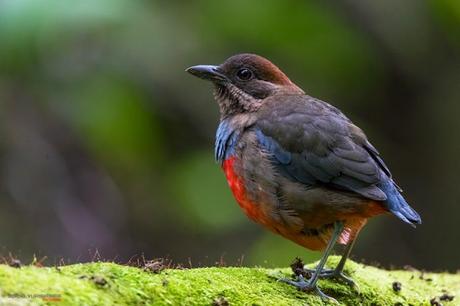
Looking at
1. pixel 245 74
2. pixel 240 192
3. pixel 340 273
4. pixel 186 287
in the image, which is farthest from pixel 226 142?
pixel 186 287

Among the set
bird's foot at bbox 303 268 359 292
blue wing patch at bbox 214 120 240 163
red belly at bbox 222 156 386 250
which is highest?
blue wing patch at bbox 214 120 240 163

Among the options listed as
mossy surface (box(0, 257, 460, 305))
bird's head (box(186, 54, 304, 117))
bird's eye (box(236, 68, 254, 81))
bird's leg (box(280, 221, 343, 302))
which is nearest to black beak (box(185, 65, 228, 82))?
bird's head (box(186, 54, 304, 117))

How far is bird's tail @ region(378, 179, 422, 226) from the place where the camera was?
16.2ft

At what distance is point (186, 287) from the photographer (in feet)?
13.1

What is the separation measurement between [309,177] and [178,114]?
4422mm

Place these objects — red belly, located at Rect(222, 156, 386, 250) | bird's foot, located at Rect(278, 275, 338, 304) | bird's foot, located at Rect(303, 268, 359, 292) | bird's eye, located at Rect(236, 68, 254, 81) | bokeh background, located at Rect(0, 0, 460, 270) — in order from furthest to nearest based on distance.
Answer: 1. bokeh background, located at Rect(0, 0, 460, 270)
2. bird's eye, located at Rect(236, 68, 254, 81)
3. bird's foot, located at Rect(303, 268, 359, 292)
4. red belly, located at Rect(222, 156, 386, 250)
5. bird's foot, located at Rect(278, 275, 338, 304)

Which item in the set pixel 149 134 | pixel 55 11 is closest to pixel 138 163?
pixel 149 134

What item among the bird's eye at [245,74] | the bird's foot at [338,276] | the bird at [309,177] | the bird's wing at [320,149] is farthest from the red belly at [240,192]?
the bird's eye at [245,74]

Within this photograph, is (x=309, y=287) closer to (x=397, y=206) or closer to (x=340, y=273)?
(x=340, y=273)

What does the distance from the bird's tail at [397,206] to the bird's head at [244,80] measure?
1.35m

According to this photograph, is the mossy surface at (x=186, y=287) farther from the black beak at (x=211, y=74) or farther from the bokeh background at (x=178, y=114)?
the black beak at (x=211, y=74)

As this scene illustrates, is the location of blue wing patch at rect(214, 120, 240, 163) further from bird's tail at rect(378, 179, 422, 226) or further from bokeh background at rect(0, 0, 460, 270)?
bird's tail at rect(378, 179, 422, 226)

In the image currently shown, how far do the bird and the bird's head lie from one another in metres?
0.41

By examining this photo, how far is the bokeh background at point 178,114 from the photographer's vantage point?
675 centimetres
